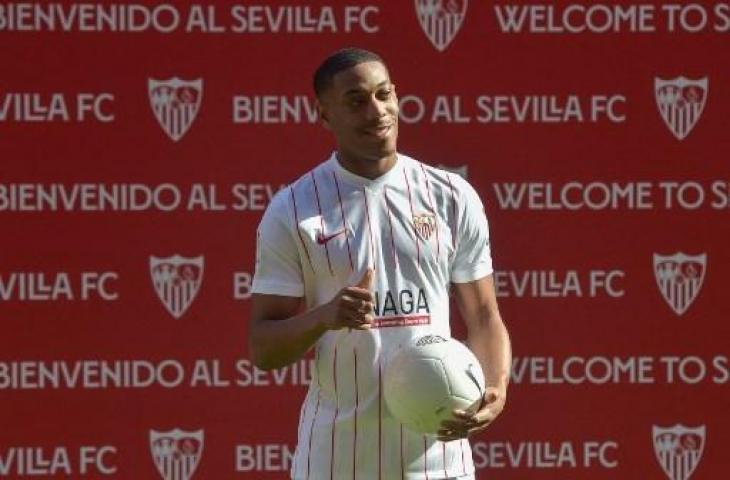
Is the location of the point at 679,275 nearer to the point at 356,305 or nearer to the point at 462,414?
the point at 462,414

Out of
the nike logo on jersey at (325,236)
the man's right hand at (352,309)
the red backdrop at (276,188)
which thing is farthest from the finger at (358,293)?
the red backdrop at (276,188)

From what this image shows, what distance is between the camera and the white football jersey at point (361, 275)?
3.05 meters

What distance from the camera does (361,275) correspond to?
3045 millimetres

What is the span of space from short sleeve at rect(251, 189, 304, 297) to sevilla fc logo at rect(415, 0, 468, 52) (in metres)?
1.69

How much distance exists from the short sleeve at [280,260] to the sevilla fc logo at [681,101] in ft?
6.52

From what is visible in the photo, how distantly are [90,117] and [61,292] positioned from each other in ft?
1.84

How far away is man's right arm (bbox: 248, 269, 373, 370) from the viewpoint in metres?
2.85

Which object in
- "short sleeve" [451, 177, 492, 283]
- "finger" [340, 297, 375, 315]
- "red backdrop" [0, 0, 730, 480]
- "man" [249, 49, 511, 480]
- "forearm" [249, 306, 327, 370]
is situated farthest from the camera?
"red backdrop" [0, 0, 730, 480]

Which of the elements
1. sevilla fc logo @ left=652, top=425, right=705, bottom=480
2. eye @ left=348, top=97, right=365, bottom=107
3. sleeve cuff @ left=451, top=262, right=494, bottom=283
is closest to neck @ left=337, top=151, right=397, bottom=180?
eye @ left=348, top=97, right=365, bottom=107

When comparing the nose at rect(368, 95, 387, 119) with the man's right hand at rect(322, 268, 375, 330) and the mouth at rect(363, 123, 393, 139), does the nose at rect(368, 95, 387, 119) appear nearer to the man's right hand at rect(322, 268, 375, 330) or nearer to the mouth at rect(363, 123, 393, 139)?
the mouth at rect(363, 123, 393, 139)

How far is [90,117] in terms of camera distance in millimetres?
4648

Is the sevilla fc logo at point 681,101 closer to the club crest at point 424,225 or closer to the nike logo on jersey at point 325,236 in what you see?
the club crest at point 424,225

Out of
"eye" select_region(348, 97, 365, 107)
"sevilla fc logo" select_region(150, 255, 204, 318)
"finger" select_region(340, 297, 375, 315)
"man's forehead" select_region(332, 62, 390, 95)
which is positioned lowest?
"finger" select_region(340, 297, 375, 315)

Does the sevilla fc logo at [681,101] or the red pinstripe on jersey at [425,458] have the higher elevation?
the sevilla fc logo at [681,101]
